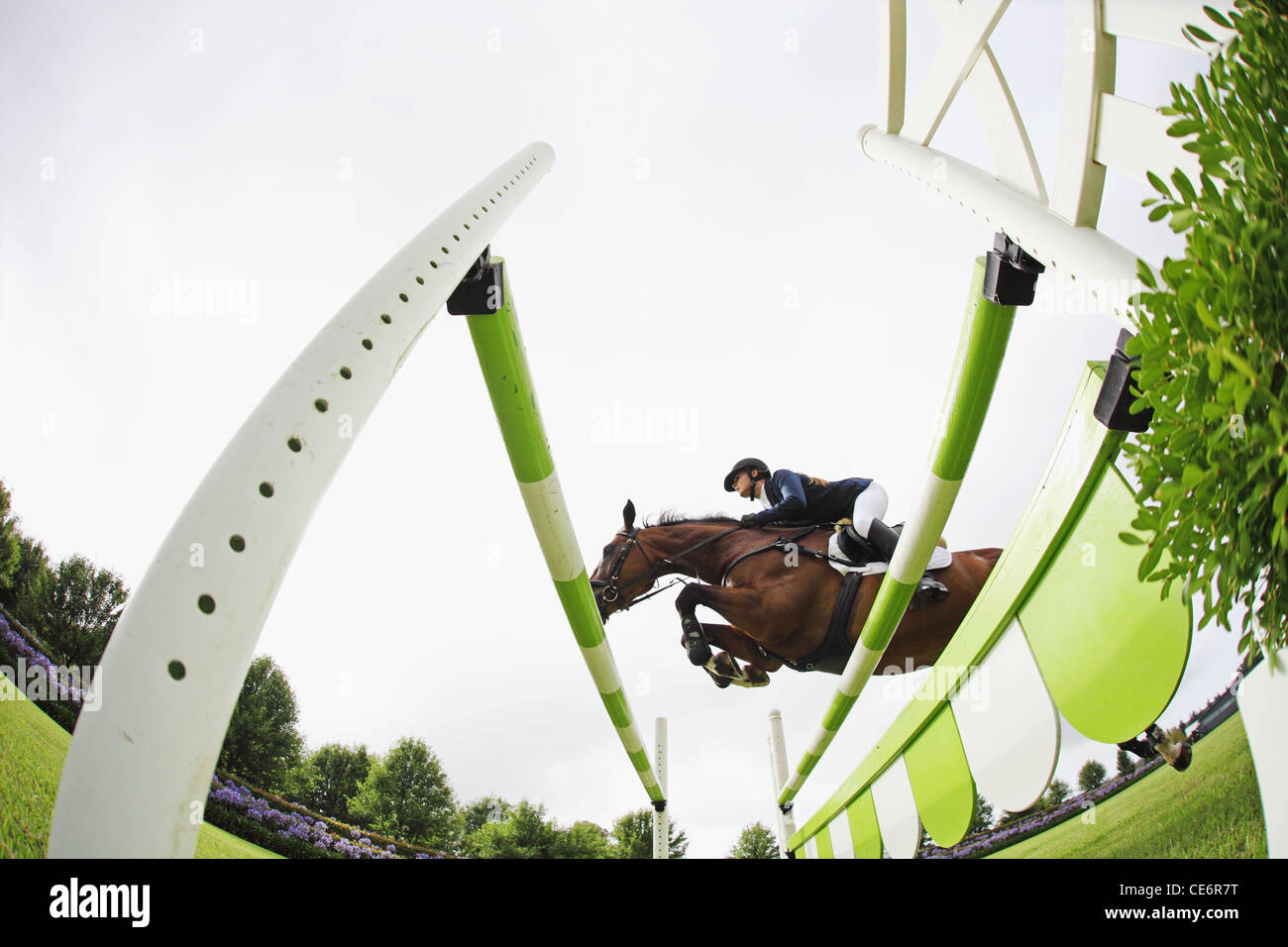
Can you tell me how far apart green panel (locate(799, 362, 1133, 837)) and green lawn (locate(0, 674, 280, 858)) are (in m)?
3.33

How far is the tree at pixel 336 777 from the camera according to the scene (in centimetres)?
1460

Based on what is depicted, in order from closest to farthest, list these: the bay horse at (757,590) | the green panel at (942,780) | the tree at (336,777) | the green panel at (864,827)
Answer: the green panel at (942,780) → the bay horse at (757,590) → the green panel at (864,827) → the tree at (336,777)

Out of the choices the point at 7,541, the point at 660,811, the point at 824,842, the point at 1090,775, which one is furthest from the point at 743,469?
the point at 7,541

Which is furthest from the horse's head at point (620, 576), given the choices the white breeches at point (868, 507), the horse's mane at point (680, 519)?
the white breeches at point (868, 507)

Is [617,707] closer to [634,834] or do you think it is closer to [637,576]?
[637,576]

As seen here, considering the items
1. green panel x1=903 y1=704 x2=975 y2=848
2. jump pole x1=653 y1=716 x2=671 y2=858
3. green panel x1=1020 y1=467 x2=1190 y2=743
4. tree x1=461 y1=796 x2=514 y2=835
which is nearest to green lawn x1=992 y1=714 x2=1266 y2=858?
green panel x1=1020 y1=467 x2=1190 y2=743

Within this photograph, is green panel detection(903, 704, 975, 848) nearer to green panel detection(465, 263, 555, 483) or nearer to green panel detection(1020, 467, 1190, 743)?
green panel detection(1020, 467, 1190, 743)

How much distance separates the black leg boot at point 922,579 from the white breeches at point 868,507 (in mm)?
58

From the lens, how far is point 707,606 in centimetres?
446

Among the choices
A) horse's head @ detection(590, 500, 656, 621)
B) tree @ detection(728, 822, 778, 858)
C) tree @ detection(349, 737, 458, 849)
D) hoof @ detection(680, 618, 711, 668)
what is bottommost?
tree @ detection(728, 822, 778, 858)

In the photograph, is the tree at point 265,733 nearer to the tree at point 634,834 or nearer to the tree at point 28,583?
the tree at point 28,583

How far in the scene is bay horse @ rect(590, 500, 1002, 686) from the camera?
4117 mm

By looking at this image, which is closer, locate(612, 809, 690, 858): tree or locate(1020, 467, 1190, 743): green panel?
locate(1020, 467, 1190, 743): green panel
